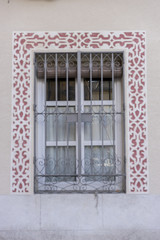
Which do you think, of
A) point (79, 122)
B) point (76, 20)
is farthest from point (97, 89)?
point (76, 20)

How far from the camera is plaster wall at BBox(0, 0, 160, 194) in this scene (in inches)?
166

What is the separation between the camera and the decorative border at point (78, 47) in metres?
4.14

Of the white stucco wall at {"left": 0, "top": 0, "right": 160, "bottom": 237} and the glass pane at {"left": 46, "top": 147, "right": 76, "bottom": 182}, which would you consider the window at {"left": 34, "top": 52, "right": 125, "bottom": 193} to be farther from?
the white stucco wall at {"left": 0, "top": 0, "right": 160, "bottom": 237}

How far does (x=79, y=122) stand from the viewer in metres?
4.21

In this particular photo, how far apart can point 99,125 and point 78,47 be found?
112cm

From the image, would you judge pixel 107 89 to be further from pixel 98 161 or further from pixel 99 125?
pixel 98 161

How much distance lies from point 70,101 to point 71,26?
1.03 meters

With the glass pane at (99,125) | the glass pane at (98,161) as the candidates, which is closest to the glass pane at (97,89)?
the glass pane at (99,125)

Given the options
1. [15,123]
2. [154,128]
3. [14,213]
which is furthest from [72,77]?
[14,213]

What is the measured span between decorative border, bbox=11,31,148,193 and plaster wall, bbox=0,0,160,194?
0.08 metres

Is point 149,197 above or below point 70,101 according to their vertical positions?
below

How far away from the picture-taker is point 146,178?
414cm

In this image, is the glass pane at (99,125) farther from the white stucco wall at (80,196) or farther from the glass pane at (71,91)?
the white stucco wall at (80,196)

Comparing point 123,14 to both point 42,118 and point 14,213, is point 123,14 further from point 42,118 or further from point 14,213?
point 14,213
